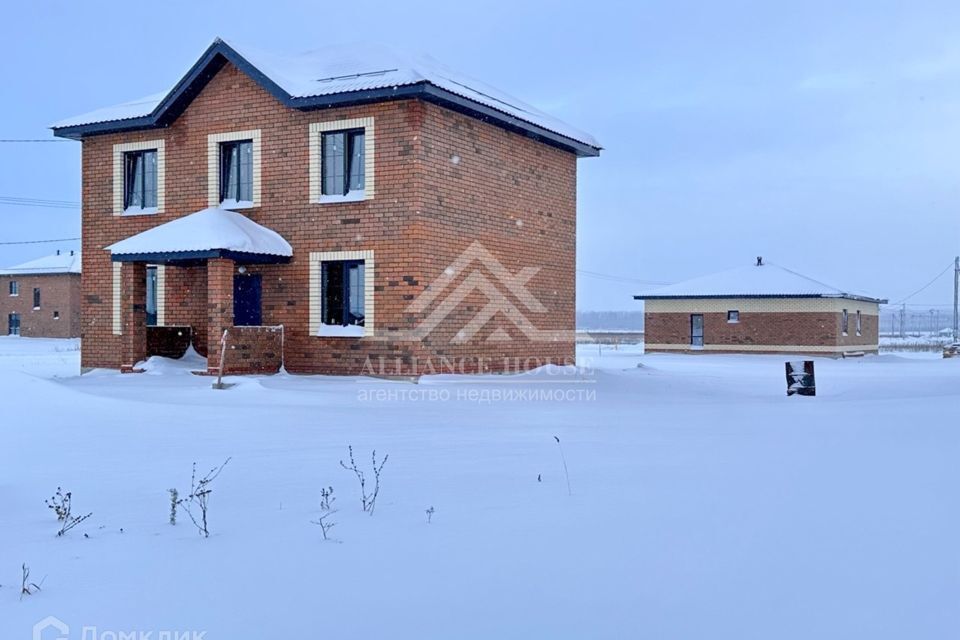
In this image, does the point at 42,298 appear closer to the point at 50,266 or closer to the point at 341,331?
the point at 50,266

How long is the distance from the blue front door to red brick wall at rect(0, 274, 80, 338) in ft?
126

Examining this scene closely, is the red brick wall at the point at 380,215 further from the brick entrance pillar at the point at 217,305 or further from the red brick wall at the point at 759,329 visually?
the red brick wall at the point at 759,329

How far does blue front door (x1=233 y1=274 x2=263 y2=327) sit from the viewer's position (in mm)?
17797

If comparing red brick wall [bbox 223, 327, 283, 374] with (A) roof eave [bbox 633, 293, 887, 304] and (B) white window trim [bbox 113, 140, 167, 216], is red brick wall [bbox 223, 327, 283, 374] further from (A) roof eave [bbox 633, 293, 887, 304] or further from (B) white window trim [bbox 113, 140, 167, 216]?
(A) roof eave [bbox 633, 293, 887, 304]

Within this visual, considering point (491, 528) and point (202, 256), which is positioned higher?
point (202, 256)

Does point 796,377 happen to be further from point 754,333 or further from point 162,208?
point 754,333

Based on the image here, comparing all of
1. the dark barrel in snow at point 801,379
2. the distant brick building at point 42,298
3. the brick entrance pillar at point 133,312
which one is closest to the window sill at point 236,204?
the brick entrance pillar at point 133,312

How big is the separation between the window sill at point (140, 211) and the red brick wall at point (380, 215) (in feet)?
0.43

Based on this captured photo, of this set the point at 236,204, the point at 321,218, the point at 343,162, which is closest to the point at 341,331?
the point at 321,218

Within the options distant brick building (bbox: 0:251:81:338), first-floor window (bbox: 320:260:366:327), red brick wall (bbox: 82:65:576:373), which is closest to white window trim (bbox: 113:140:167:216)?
red brick wall (bbox: 82:65:576:373)

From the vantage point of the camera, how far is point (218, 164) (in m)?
18.1

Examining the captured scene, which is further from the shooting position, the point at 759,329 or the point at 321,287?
the point at 759,329

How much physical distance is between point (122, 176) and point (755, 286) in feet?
84.4

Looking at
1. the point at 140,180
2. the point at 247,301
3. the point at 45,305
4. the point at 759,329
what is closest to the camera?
the point at 247,301
